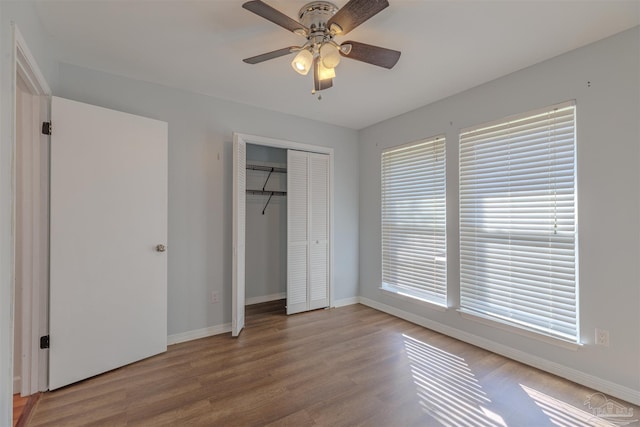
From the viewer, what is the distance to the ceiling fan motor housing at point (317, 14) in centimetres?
168

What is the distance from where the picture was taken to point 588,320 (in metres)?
2.09

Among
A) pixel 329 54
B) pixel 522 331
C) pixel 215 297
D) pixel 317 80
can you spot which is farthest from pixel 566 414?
pixel 215 297

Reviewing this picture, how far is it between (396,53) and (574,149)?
5.31ft

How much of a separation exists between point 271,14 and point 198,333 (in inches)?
115

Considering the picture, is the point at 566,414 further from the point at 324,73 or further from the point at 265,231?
the point at 265,231

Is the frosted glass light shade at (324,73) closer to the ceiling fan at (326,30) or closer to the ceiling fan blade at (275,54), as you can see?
the ceiling fan at (326,30)

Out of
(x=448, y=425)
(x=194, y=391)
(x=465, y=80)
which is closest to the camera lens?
(x=448, y=425)

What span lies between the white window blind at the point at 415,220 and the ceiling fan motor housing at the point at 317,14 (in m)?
1.93

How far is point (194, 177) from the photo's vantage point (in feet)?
9.63

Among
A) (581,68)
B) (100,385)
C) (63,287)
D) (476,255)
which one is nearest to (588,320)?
(476,255)

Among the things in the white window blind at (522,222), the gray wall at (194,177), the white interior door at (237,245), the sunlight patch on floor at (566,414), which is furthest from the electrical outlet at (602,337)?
the gray wall at (194,177)

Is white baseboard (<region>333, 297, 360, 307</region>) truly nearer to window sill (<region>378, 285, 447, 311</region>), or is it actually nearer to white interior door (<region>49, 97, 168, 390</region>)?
window sill (<region>378, 285, 447, 311</region>)

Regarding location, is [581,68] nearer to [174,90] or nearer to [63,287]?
[174,90]

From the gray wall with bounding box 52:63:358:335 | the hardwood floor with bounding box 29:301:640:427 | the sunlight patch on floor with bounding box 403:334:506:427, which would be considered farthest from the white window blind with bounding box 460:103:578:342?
the gray wall with bounding box 52:63:358:335
